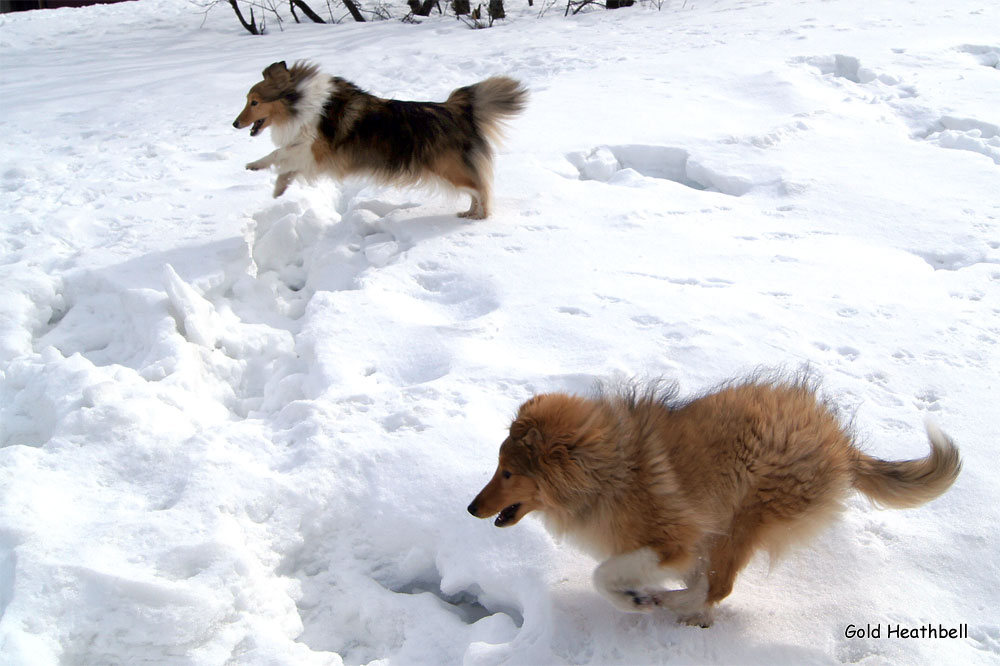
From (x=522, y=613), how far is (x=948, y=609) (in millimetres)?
1490

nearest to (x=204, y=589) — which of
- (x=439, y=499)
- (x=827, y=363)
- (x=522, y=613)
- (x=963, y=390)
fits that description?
(x=439, y=499)

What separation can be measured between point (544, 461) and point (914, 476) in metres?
1.29

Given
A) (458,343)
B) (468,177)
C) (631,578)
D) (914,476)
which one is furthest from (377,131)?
(914,476)

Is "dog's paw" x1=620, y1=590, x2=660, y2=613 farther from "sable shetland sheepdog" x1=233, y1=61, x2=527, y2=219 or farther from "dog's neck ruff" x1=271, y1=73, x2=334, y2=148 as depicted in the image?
"dog's neck ruff" x1=271, y1=73, x2=334, y2=148

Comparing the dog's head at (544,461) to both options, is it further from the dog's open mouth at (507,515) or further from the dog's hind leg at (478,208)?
the dog's hind leg at (478,208)

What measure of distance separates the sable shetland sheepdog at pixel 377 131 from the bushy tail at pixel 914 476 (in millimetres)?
3853

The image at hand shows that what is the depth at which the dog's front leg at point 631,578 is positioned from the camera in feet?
8.55

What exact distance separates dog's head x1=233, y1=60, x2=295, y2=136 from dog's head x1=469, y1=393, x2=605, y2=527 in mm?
4292

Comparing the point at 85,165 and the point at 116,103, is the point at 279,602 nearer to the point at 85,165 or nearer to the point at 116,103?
the point at 85,165

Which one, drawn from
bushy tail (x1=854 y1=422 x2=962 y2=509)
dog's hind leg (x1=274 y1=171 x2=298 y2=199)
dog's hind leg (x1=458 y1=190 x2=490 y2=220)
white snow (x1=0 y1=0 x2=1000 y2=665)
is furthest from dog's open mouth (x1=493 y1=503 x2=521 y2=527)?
dog's hind leg (x1=274 y1=171 x2=298 y2=199)

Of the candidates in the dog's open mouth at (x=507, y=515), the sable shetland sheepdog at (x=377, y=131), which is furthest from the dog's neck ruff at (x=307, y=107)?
the dog's open mouth at (x=507, y=515)

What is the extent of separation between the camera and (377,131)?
6.00m

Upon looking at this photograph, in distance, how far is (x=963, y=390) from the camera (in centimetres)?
378

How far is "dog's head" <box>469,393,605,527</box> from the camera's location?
2.65m
